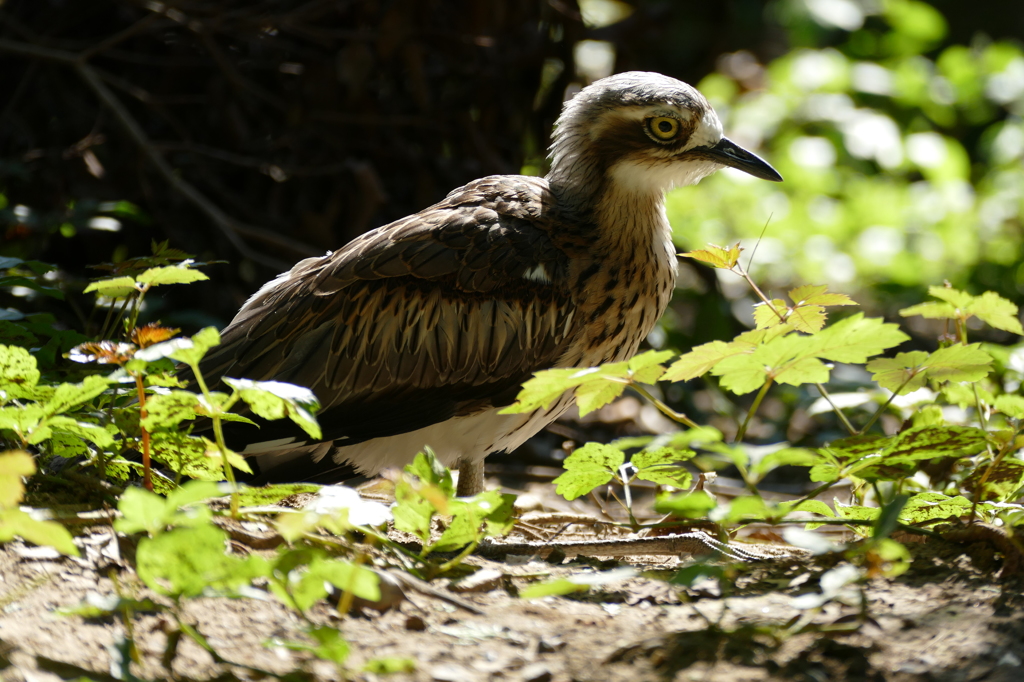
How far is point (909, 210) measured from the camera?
6973 millimetres

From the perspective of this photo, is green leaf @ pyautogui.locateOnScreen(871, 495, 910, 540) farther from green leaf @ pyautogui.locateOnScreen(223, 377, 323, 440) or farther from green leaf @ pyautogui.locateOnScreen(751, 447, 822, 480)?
green leaf @ pyautogui.locateOnScreen(223, 377, 323, 440)

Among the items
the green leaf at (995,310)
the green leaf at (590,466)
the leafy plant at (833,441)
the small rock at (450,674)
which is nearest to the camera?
the small rock at (450,674)

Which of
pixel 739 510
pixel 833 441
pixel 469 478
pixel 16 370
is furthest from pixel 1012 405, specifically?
pixel 16 370

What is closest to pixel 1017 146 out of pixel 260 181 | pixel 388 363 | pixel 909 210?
pixel 909 210

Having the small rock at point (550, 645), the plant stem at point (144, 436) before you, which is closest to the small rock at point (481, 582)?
the small rock at point (550, 645)

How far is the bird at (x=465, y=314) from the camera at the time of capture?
304cm

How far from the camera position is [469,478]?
331cm

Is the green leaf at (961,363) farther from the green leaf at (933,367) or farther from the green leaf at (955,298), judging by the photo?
the green leaf at (955,298)

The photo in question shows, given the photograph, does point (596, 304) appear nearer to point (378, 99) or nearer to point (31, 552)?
point (31, 552)

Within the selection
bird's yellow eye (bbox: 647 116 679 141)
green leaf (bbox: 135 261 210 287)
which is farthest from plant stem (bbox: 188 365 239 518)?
bird's yellow eye (bbox: 647 116 679 141)

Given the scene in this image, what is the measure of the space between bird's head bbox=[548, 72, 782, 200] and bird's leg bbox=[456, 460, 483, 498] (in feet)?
3.57

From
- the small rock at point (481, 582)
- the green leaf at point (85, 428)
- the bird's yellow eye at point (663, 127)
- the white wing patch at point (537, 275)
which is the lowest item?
the small rock at point (481, 582)

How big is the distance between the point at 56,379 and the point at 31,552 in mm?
1000

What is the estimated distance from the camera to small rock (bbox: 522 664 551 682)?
161 cm
